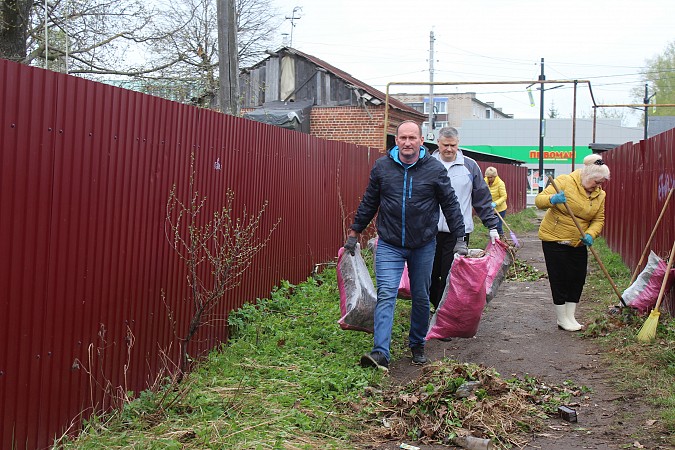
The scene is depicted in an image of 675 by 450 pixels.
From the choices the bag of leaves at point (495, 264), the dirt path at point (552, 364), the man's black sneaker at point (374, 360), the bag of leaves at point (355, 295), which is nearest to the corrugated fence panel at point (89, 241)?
the bag of leaves at point (355, 295)

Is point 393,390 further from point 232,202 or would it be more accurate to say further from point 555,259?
point 555,259

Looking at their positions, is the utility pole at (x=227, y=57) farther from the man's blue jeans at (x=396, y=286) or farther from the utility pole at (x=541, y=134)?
the utility pole at (x=541, y=134)

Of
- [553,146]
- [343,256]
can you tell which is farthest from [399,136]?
[553,146]

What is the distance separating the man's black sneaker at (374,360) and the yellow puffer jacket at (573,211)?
2505 mm

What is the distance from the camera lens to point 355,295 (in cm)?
671

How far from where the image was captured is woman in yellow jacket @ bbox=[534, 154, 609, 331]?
7637 millimetres

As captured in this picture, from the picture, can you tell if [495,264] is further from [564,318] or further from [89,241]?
[89,241]

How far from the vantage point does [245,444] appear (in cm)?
415

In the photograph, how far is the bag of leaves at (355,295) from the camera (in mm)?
6660

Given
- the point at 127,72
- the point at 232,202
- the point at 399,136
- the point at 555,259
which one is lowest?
the point at 555,259

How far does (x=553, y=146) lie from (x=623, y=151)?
43671 millimetres

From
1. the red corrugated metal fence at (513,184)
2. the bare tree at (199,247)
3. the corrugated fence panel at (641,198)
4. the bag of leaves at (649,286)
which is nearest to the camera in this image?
the bare tree at (199,247)

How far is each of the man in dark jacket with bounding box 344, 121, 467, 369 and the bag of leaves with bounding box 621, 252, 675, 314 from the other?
228cm

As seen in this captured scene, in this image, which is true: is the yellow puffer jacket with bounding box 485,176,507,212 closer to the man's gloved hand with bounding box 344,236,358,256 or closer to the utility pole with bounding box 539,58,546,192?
the man's gloved hand with bounding box 344,236,358,256
